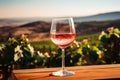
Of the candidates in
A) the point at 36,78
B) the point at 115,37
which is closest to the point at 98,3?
the point at 115,37

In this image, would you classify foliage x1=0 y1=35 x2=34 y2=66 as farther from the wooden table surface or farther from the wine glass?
the wine glass

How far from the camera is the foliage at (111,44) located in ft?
9.80

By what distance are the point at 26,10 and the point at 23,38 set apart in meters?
0.25

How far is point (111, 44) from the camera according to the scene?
303 cm

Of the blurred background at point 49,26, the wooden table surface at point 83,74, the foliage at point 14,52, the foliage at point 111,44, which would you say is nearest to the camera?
the wooden table surface at point 83,74

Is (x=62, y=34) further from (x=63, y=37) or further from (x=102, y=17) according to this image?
(x=102, y=17)

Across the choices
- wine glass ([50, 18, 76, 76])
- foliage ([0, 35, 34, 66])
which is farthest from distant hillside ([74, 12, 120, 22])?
wine glass ([50, 18, 76, 76])

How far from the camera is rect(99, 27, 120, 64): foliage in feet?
9.80

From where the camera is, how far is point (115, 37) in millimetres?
3006

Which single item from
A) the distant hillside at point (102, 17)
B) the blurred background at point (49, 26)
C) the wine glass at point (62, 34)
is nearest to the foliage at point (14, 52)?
the blurred background at point (49, 26)

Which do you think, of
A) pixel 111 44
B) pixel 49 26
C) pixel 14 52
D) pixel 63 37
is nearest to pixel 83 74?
pixel 63 37

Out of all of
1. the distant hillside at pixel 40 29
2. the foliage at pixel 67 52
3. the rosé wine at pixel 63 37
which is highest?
the rosé wine at pixel 63 37

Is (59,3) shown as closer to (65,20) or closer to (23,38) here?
(23,38)

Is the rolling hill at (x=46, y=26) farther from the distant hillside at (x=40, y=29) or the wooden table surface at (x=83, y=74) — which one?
the wooden table surface at (x=83, y=74)
